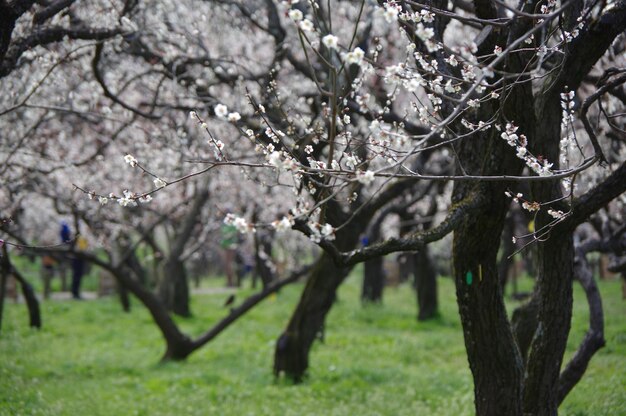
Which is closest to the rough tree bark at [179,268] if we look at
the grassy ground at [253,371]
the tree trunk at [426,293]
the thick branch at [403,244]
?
the grassy ground at [253,371]

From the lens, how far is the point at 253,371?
37.4 ft

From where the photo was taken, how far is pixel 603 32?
189 inches

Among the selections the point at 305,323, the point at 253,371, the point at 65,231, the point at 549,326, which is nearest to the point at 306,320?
the point at 305,323

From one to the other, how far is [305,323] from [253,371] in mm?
1420

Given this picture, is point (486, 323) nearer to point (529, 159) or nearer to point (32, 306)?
point (529, 159)

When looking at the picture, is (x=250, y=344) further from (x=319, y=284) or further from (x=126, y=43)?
(x=126, y=43)

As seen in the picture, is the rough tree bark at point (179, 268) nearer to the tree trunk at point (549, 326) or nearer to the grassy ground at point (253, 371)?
the grassy ground at point (253, 371)

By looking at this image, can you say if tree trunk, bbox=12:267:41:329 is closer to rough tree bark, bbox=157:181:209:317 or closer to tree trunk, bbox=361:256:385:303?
rough tree bark, bbox=157:181:209:317

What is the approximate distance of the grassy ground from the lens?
8.69m

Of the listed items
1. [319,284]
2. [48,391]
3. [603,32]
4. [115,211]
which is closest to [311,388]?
[319,284]

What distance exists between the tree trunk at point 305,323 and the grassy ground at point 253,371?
0.28m

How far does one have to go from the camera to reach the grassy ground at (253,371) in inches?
342

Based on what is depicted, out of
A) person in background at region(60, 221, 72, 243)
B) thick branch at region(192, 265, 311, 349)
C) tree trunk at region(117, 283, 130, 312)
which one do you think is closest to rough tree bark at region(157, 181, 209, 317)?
tree trunk at region(117, 283, 130, 312)

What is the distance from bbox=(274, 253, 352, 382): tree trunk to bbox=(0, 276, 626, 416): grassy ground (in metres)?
0.28
